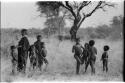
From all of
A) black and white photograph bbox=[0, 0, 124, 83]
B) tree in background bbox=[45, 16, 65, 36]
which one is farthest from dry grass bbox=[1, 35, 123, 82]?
tree in background bbox=[45, 16, 65, 36]

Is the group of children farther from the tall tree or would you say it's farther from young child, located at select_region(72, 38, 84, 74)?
the tall tree

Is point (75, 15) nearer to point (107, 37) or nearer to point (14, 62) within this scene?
point (107, 37)

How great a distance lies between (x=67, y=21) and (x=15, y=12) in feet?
4.10

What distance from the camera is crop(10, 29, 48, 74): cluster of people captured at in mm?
12008

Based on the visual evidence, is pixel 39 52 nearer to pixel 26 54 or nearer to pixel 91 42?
pixel 26 54

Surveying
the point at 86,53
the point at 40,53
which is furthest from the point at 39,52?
the point at 86,53

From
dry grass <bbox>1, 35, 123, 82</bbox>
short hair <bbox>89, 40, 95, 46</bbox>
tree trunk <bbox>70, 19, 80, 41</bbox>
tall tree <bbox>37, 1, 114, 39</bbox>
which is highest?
tall tree <bbox>37, 1, 114, 39</bbox>

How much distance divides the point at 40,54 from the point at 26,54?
34 cm

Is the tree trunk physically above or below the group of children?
above

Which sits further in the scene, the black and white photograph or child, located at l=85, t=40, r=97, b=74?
child, located at l=85, t=40, r=97, b=74

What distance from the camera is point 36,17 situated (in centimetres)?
1206

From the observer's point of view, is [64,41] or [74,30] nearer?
[74,30]

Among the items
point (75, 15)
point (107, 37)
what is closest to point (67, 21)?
point (75, 15)

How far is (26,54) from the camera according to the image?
12.1 m
